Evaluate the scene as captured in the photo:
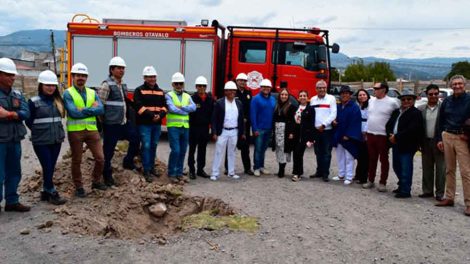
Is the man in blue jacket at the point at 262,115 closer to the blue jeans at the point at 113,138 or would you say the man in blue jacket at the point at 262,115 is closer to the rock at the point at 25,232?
the blue jeans at the point at 113,138

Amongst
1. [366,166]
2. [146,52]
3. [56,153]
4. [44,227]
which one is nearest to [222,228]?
[44,227]

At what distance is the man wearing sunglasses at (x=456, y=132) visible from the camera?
20.0 feet

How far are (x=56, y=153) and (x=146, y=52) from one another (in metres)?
6.03

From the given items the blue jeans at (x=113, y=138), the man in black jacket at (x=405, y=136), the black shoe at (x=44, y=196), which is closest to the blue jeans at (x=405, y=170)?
the man in black jacket at (x=405, y=136)

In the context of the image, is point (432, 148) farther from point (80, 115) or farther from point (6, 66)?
point (6, 66)

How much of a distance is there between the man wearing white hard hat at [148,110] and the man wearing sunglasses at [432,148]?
4151 mm

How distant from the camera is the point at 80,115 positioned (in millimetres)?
5770

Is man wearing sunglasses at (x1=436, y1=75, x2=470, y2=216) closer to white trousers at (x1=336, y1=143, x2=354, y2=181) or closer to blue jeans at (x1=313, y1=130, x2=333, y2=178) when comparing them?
white trousers at (x1=336, y1=143, x2=354, y2=181)

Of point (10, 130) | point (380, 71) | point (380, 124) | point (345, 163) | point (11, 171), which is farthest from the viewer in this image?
point (380, 71)

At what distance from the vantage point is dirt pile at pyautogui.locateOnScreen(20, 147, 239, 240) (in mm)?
5184

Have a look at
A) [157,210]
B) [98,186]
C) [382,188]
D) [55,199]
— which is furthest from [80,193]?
[382,188]

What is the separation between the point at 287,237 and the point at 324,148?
125 inches

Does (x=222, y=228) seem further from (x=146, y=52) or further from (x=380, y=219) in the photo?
(x=146, y=52)

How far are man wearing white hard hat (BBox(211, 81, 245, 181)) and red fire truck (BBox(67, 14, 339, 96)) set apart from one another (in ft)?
12.1
